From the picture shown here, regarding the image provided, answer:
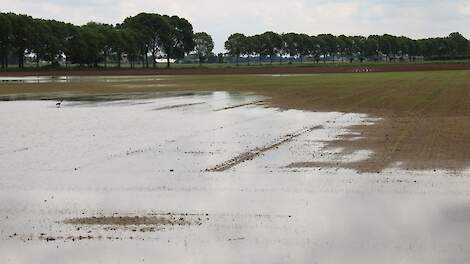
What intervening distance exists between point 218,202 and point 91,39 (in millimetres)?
133759

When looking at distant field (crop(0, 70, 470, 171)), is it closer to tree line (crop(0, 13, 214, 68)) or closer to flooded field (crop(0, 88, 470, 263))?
flooded field (crop(0, 88, 470, 263))

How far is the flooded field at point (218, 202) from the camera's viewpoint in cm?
835

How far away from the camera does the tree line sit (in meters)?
127

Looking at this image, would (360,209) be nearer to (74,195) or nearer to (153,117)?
(74,195)

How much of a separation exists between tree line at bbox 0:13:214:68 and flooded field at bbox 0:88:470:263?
11161cm

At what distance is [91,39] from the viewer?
14062 centimetres

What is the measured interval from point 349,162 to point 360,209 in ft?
16.0

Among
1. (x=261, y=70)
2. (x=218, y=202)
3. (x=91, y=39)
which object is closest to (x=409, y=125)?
(x=218, y=202)

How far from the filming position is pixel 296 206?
10.9 metres

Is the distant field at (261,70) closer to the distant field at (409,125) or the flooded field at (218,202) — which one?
the distant field at (409,125)

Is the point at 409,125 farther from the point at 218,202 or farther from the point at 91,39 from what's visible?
the point at 91,39

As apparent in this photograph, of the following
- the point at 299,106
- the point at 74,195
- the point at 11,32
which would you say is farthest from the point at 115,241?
the point at 11,32

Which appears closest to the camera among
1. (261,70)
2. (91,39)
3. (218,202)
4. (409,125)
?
(218,202)

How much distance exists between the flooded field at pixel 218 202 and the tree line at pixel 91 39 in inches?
4394
